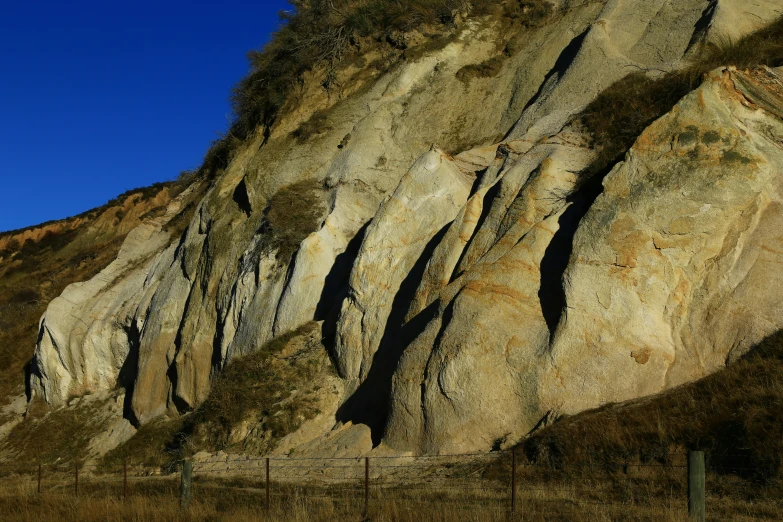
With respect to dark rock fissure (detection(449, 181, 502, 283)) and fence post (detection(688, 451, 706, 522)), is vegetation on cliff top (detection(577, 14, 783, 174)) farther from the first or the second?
fence post (detection(688, 451, 706, 522))

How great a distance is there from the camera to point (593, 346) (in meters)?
13.7

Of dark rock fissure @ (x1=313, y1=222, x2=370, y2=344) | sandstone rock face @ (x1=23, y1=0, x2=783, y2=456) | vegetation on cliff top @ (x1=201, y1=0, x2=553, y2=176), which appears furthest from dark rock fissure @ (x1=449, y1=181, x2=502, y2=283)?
vegetation on cliff top @ (x1=201, y1=0, x2=553, y2=176)

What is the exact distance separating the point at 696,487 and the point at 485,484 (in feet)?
13.1

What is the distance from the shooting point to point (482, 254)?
635 inches

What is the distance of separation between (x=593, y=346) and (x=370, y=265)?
6.83 m

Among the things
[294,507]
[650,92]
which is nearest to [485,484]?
[294,507]

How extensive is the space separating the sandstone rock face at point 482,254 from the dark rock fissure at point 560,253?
4 cm

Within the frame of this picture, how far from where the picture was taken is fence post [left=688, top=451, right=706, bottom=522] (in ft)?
28.6

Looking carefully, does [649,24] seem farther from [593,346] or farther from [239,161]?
[239,161]

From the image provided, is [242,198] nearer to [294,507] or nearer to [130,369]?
[130,369]

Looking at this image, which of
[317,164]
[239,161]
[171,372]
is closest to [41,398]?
[171,372]

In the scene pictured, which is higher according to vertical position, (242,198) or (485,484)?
(242,198)

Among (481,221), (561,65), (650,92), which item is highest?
(561,65)

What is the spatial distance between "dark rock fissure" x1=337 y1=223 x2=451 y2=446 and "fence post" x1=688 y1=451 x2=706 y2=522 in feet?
25.2
